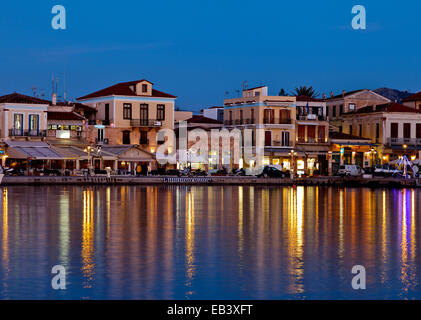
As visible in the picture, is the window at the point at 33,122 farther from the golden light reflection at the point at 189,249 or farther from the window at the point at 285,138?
the golden light reflection at the point at 189,249

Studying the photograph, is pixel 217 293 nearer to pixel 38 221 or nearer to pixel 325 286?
pixel 325 286

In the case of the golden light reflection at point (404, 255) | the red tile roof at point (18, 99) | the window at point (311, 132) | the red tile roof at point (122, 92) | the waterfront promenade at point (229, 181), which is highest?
the red tile roof at point (122, 92)

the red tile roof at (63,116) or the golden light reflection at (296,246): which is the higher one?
the red tile roof at (63,116)

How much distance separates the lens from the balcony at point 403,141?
7831cm

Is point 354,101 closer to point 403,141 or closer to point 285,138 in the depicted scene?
point 403,141

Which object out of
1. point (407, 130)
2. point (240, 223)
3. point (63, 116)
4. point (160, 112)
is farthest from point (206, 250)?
point (407, 130)

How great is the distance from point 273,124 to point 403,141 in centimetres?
1336

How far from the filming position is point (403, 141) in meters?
78.8

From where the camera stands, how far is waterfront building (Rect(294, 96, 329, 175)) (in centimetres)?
7762

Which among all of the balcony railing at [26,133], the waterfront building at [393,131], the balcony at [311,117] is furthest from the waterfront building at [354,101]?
the balcony railing at [26,133]

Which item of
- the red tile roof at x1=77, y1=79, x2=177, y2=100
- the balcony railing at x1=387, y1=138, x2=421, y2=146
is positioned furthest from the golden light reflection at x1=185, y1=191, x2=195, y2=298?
the balcony railing at x1=387, y1=138, x2=421, y2=146

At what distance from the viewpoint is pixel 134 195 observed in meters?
47.3

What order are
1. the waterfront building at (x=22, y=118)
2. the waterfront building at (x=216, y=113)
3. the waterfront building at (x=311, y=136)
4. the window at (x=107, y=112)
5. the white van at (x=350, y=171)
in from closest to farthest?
1. the waterfront building at (x=22, y=118)
2. the white van at (x=350, y=171)
3. the window at (x=107, y=112)
4. the waterfront building at (x=311, y=136)
5. the waterfront building at (x=216, y=113)
